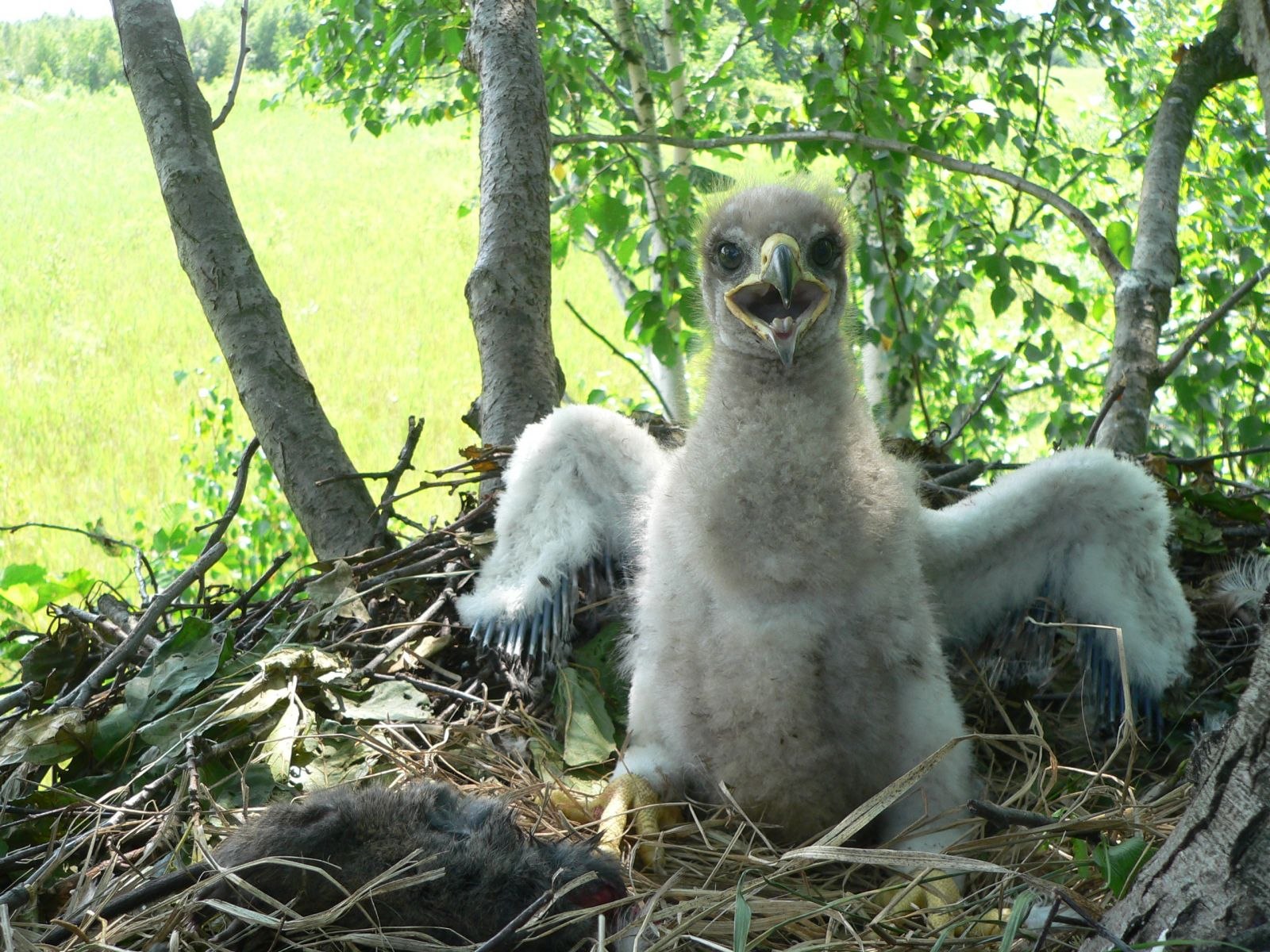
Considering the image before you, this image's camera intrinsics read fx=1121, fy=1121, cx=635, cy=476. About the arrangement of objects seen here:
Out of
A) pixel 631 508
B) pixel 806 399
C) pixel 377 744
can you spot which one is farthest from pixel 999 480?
pixel 377 744

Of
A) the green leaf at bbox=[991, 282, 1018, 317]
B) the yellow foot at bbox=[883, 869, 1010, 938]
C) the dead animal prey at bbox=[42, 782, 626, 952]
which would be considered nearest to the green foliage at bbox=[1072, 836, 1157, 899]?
the yellow foot at bbox=[883, 869, 1010, 938]

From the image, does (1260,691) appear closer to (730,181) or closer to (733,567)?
(733,567)

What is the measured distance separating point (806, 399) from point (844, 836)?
796 millimetres

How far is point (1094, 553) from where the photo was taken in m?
2.51

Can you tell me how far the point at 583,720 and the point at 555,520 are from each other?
50cm

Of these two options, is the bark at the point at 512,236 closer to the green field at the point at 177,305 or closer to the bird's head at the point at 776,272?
the bird's head at the point at 776,272

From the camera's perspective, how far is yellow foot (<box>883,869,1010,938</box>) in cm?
160

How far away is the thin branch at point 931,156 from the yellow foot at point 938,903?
6.74ft

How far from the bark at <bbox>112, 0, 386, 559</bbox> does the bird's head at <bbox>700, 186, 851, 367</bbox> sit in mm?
1455

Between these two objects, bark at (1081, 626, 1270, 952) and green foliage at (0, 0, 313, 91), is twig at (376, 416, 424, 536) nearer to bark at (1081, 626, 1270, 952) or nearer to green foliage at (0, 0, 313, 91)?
bark at (1081, 626, 1270, 952)

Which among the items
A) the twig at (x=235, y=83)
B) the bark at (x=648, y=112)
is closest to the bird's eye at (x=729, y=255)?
the twig at (x=235, y=83)

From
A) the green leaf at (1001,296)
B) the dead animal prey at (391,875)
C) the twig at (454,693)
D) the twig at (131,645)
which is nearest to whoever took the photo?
the dead animal prey at (391,875)

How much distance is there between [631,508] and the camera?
281 cm

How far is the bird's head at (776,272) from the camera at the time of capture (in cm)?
208
